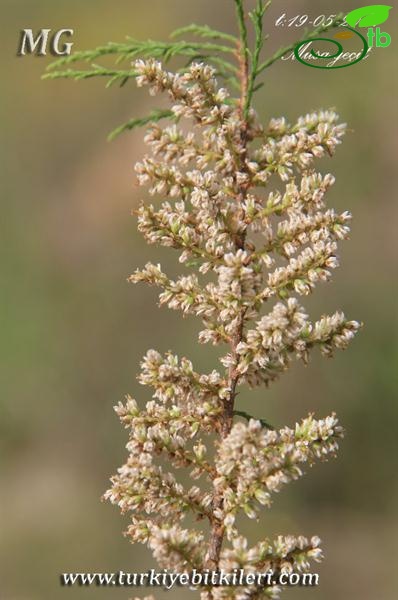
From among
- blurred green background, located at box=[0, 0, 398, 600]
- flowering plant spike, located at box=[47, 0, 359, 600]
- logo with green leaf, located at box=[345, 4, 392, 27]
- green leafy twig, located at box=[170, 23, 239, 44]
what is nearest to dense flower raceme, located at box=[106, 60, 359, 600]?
flowering plant spike, located at box=[47, 0, 359, 600]

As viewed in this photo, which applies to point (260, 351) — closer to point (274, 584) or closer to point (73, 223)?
point (274, 584)

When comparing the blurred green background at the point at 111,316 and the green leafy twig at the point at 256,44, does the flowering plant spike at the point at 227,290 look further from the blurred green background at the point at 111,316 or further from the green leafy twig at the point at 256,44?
the blurred green background at the point at 111,316

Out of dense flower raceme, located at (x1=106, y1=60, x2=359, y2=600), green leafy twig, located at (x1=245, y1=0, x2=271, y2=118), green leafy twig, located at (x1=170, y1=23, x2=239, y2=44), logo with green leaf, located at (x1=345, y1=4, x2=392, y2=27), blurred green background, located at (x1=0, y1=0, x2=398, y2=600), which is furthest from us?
blurred green background, located at (x1=0, y1=0, x2=398, y2=600)

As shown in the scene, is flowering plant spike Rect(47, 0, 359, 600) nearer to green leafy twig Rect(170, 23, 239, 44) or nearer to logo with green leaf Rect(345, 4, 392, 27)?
green leafy twig Rect(170, 23, 239, 44)

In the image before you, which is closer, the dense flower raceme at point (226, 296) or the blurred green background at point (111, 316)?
the dense flower raceme at point (226, 296)

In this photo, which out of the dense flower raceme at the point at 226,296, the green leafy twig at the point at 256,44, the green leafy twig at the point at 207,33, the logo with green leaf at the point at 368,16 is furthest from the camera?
the logo with green leaf at the point at 368,16

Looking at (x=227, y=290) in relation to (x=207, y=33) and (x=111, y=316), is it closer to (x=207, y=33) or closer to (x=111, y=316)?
(x=207, y=33)

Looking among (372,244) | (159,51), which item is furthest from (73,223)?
(159,51)

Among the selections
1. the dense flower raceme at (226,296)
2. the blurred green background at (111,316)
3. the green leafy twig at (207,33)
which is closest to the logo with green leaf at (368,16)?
the green leafy twig at (207,33)
